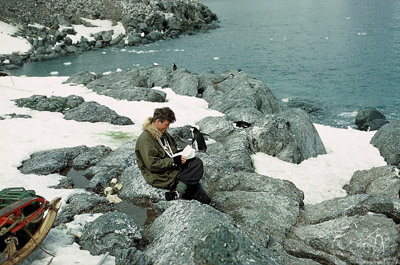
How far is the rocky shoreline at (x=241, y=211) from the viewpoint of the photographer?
6.16 m

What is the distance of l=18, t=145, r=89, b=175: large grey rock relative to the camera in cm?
1139

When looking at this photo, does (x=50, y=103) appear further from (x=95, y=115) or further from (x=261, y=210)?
(x=261, y=210)

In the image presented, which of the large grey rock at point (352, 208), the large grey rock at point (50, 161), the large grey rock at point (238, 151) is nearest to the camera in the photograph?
the large grey rock at point (352, 208)

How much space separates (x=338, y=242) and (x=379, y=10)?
111 m

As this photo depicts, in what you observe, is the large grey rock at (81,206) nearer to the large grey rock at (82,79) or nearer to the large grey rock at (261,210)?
the large grey rock at (261,210)

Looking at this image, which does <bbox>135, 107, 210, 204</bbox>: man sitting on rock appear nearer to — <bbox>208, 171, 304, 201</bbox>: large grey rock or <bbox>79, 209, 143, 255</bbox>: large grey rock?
<bbox>79, 209, 143, 255</bbox>: large grey rock

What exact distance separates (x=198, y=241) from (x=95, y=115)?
520 inches

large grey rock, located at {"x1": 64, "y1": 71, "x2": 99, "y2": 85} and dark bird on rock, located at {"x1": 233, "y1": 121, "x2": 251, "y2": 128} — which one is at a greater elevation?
dark bird on rock, located at {"x1": 233, "y1": 121, "x2": 251, "y2": 128}

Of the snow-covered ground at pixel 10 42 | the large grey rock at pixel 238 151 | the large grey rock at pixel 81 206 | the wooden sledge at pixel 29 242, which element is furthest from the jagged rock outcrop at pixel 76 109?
the snow-covered ground at pixel 10 42

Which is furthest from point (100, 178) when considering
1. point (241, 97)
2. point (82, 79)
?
point (82, 79)

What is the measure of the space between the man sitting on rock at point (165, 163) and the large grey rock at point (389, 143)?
12666 millimetres

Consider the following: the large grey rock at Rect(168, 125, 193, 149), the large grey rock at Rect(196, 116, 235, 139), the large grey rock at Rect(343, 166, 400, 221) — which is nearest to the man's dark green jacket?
the large grey rock at Rect(168, 125, 193, 149)

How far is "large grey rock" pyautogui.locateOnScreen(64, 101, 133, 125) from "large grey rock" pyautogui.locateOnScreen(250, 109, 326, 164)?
702cm

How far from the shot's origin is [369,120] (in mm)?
26719
